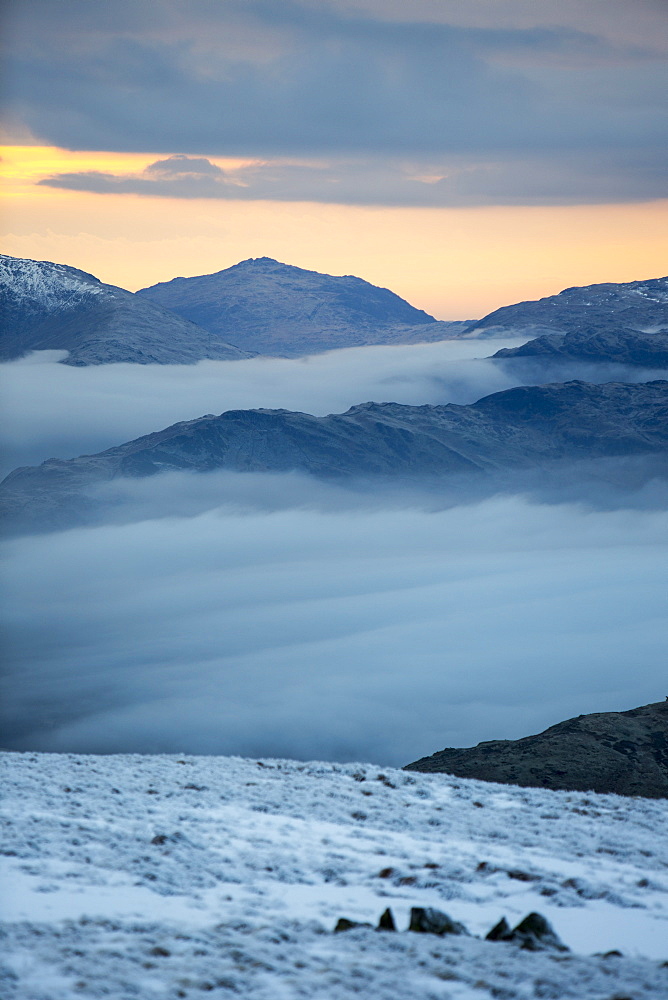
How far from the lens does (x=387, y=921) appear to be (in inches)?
789

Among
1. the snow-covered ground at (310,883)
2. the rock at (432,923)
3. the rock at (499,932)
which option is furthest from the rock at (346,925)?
the rock at (499,932)

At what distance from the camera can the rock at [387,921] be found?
19.9 metres

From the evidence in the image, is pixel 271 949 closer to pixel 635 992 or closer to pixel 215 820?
pixel 635 992

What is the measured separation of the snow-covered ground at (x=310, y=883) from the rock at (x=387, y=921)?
24 centimetres

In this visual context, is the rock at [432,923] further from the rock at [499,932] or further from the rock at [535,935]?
the rock at [535,935]

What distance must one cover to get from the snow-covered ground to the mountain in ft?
199

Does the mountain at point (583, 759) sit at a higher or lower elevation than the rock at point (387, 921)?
lower

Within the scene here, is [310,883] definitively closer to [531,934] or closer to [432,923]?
[432,923]

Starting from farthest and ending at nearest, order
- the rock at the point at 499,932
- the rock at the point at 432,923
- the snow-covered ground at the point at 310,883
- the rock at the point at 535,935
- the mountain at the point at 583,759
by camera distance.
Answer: the mountain at the point at 583,759
the rock at the point at 432,923
the rock at the point at 499,932
the rock at the point at 535,935
the snow-covered ground at the point at 310,883

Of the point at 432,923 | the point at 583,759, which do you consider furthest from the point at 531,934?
the point at 583,759

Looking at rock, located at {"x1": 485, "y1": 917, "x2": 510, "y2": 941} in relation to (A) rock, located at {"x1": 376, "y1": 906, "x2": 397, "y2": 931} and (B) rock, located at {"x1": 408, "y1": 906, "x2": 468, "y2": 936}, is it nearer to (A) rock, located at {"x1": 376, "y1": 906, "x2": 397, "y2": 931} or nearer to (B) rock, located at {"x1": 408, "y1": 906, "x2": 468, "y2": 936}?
(B) rock, located at {"x1": 408, "y1": 906, "x2": 468, "y2": 936}

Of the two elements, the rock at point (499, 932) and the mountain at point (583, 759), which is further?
the mountain at point (583, 759)

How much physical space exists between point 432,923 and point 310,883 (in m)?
4.41

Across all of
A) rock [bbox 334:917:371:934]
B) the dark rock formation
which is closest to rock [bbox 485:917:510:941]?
the dark rock formation
